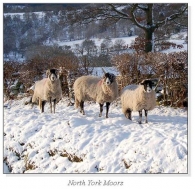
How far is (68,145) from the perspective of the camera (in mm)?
8141

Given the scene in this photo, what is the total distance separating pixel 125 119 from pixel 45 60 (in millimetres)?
5211

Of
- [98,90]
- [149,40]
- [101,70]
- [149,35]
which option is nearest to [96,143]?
[98,90]

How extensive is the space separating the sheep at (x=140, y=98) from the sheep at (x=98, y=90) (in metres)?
0.51

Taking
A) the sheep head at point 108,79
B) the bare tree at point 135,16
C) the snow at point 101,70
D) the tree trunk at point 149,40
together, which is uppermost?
the bare tree at point 135,16

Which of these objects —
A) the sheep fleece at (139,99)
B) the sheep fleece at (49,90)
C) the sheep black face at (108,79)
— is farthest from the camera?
the sheep fleece at (49,90)

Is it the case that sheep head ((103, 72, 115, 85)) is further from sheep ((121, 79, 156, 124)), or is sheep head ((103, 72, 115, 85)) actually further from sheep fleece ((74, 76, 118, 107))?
sheep ((121, 79, 156, 124))

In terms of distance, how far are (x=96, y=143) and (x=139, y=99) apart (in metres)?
2.07

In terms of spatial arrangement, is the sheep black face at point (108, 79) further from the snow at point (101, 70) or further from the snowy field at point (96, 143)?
the snow at point (101, 70)

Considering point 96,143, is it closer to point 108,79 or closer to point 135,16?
point 108,79

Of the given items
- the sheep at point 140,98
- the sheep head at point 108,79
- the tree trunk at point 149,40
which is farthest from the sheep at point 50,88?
the tree trunk at point 149,40

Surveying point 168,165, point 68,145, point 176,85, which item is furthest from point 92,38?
point 168,165

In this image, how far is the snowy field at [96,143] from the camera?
23.1 ft

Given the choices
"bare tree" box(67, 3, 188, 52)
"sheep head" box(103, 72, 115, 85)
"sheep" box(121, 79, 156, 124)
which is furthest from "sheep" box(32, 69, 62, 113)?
"sheep" box(121, 79, 156, 124)

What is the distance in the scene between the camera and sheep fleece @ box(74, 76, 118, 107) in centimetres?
1005
